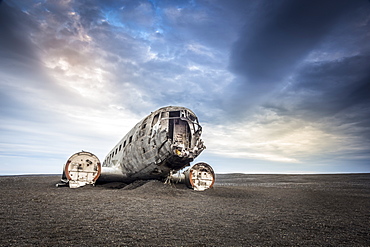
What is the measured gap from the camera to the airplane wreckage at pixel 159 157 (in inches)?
427

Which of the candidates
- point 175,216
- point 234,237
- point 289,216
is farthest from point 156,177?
point 234,237

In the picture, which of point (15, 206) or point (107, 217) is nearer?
point (107, 217)

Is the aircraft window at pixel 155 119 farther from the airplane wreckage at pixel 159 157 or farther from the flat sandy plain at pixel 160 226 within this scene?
the flat sandy plain at pixel 160 226

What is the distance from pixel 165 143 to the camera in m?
10.7

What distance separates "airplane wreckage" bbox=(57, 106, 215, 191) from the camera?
10.9 m

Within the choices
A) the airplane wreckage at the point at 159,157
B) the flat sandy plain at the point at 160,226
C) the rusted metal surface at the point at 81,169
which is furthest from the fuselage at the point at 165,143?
the flat sandy plain at the point at 160,226

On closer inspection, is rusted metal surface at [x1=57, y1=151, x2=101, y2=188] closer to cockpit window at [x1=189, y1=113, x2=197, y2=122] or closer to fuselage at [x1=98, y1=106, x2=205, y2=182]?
fuselage at [x1=98, y1=106, x2=205, y2=182]

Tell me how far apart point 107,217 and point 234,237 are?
3390 mm

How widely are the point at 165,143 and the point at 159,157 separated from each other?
0.99 metres

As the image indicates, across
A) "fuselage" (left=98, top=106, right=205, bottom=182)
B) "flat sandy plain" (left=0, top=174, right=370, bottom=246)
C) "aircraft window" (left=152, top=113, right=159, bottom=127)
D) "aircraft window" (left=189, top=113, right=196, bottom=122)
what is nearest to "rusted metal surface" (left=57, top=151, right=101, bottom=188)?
"fuselage" (left=98, top=106, right=205, bottom=182)

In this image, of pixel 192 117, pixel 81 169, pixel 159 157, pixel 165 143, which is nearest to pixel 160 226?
pixel 165 143

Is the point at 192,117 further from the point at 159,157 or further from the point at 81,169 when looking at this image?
the point at 81,169

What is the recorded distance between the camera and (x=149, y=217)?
6.16m

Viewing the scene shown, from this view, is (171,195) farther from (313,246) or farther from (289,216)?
(313,246)
